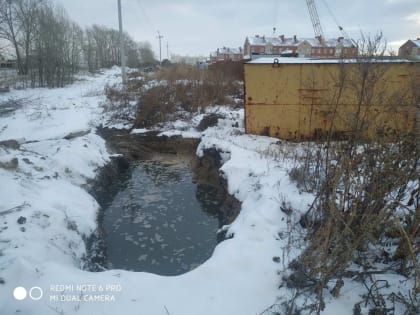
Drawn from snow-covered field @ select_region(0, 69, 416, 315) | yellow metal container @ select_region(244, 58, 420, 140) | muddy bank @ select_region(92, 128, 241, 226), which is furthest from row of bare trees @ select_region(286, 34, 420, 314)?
yellow metal container @ select_region(244, 58, 420, 140)

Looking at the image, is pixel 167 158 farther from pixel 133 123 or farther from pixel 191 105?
pixel 191 105

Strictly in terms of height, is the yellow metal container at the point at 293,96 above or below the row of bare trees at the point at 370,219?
above

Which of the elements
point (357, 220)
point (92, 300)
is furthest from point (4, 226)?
point (357, 220)

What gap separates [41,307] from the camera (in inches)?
96.0

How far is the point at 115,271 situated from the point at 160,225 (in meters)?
1.75

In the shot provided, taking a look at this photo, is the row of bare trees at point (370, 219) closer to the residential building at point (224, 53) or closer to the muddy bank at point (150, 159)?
the muddy bank at point (150, 159)

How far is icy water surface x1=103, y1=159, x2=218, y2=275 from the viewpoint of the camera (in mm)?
3986

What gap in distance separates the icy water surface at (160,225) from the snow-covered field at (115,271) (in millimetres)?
538

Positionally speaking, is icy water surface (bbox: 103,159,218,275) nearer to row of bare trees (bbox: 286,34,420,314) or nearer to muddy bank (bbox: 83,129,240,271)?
muddy bank (bbox: 83,129,240,271)

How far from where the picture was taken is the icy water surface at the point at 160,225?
3986mm

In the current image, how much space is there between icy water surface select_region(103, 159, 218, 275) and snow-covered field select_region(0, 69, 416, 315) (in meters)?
0.54

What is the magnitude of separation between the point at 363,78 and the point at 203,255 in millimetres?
2948

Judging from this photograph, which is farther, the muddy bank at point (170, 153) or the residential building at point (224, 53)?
the residential building at point (224, 53)

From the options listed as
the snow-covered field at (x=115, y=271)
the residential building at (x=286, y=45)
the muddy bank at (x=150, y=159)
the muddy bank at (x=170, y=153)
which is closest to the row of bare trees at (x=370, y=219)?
the snow-covered field at (x=115, y=271)
